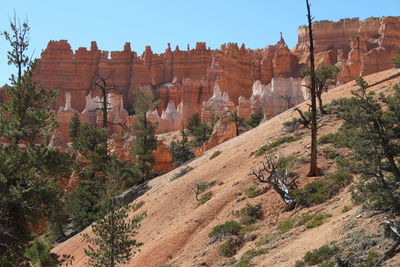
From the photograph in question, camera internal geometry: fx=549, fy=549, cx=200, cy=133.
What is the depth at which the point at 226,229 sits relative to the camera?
19562 mm

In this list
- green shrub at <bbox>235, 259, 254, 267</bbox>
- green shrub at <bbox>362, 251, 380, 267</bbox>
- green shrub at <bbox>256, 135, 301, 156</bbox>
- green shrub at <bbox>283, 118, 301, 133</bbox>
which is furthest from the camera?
green shrub at <bbox>283, 118, 301, 133</bbox>

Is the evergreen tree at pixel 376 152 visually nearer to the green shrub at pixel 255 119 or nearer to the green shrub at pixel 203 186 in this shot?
the green shrub at pixel 203 186

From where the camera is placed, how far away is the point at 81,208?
32.8 meters

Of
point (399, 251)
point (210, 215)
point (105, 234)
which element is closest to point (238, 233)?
point (210, 215)

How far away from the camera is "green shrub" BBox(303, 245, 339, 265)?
44.2ft

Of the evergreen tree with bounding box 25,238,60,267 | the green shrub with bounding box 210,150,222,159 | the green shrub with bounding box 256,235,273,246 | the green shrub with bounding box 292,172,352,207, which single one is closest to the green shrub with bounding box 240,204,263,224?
the green shrub with bounding box 292,172,352,207

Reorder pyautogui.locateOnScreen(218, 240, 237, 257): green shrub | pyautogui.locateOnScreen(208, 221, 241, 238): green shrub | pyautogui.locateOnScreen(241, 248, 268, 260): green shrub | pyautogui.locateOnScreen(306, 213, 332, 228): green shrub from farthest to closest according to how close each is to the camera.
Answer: pyautogui.locateOnScreen(208, 221, 241, 238): green shrub < pyautogui.locateOnScreen(218, 240, 237, 257): green shrub < pyautogui.locateOnScreen(306, 213, 332, 228): green shrub < pyautogui.locateOnScreen(241, 248, 268, 260): green shrub

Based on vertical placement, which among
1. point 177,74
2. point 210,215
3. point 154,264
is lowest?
point 154,264

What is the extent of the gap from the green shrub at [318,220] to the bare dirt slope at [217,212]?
0.26 metres

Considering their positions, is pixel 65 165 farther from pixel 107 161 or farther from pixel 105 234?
pixel 107 161

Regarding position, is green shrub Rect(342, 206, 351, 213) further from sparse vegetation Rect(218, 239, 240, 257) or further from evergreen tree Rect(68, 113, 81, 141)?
evergreen tree Rect(68, 113, 81, 141)

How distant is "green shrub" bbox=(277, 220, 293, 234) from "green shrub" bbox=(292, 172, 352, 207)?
1.29 meters

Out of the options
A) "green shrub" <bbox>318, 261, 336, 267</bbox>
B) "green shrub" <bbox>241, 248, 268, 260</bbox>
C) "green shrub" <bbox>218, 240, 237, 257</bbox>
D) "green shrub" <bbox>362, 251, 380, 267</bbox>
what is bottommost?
"green shrub" <bbox>218, 240, 237, 257</bbox>

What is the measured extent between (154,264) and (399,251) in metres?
10.3
